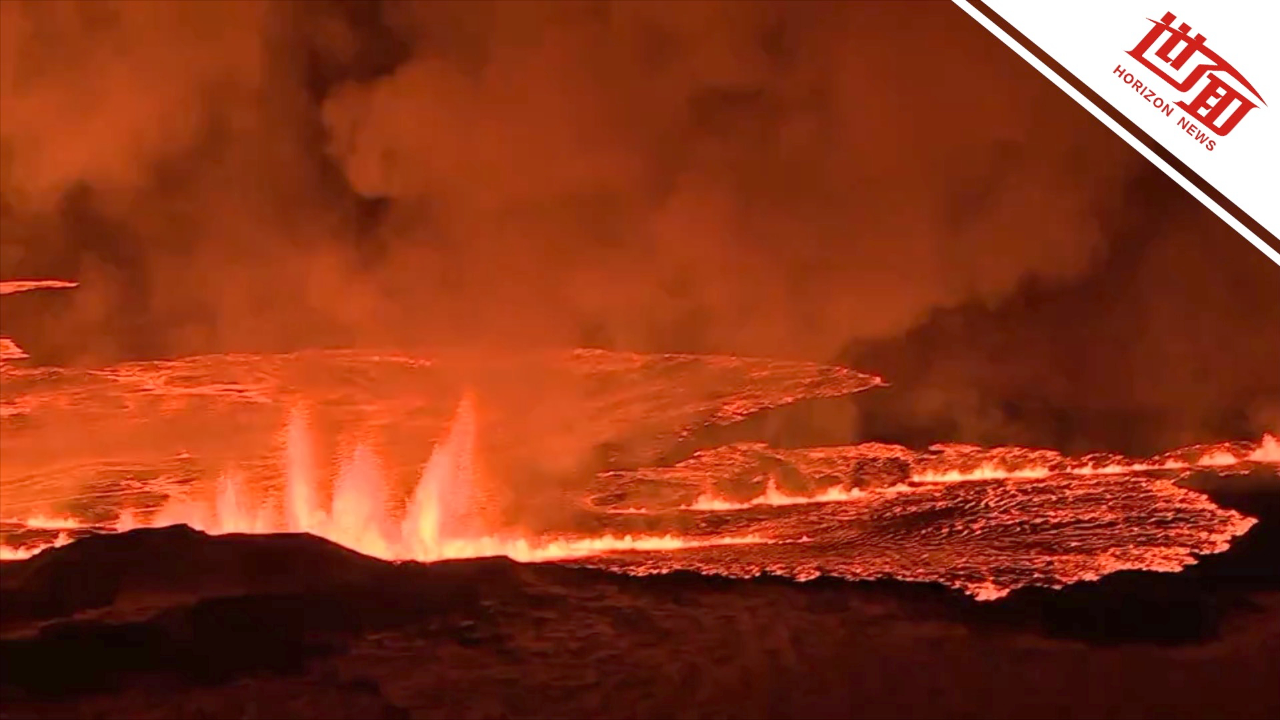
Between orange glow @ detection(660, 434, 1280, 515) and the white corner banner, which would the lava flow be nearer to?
orange glow @ detection(660, 434, 1280, 515)

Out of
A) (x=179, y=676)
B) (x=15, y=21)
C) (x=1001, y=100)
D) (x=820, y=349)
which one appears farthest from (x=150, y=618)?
(x=1001, y=100)

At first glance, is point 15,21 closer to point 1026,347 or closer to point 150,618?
point 150,618

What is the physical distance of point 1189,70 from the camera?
200 cm

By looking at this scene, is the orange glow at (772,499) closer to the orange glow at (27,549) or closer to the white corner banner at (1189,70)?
the white corner banner at (1189,70)

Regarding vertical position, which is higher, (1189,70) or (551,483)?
(1189,70)

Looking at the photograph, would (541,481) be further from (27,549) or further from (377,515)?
(27,549)

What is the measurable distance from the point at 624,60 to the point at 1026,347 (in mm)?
985

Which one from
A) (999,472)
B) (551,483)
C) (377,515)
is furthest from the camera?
(999,472)

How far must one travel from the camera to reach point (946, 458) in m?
2.12

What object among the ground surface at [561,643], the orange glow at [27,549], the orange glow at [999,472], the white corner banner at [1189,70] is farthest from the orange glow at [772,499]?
the orange glow at [27,549]

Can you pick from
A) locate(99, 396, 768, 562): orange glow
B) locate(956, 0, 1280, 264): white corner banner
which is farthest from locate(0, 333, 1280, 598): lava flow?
locate(956, 0, 1280, 264): white corner banner

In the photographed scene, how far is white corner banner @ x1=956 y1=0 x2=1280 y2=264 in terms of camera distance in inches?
78.4

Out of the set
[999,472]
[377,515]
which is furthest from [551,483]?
[999,472]

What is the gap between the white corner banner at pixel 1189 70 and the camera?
1991 mm
